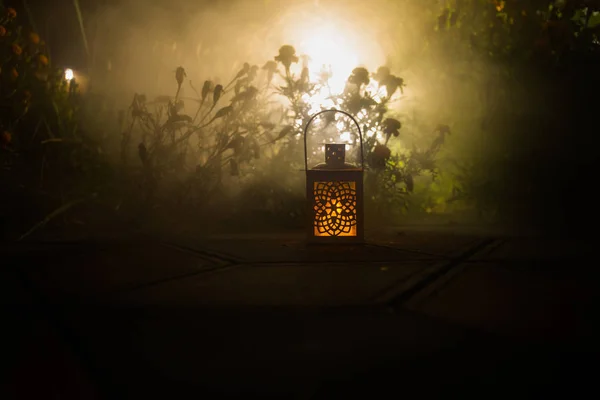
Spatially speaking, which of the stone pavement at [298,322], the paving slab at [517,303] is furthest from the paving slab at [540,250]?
the paving slab at [517,303]

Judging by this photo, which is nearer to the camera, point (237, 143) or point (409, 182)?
point (237, 143)

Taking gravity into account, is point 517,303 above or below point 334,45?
below

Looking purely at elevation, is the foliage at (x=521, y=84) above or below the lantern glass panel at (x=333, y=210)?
above

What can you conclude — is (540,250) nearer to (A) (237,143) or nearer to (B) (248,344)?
(B) (248,344)

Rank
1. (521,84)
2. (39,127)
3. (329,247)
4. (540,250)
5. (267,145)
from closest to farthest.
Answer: (540,250) < (329,247) < (521,84) < (39,127) < (267,145)

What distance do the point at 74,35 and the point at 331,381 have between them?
4.81 metres

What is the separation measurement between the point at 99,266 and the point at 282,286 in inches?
27.9

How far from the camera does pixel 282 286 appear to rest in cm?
157

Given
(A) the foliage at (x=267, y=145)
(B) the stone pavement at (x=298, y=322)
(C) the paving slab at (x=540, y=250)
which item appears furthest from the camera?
(A) the foliage at (x=267, y=145)

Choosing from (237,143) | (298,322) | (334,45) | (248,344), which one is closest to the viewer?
(248,344)

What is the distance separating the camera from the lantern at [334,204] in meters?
2.47

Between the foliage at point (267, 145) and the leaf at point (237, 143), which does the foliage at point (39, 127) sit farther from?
the leaf at point (237, 143)

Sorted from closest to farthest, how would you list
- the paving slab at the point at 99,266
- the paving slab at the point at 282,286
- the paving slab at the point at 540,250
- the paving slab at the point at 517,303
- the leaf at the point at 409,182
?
1. the paving slab at the point at 517,303
2. the paving slab at the point at 282,286
3. the paving slab at the point at 99,266
4. the paving slab at the point at 540,250
5. the leaf at the point at 409,182

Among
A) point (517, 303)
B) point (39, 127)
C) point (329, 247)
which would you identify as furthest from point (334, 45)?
point (517, 303)
